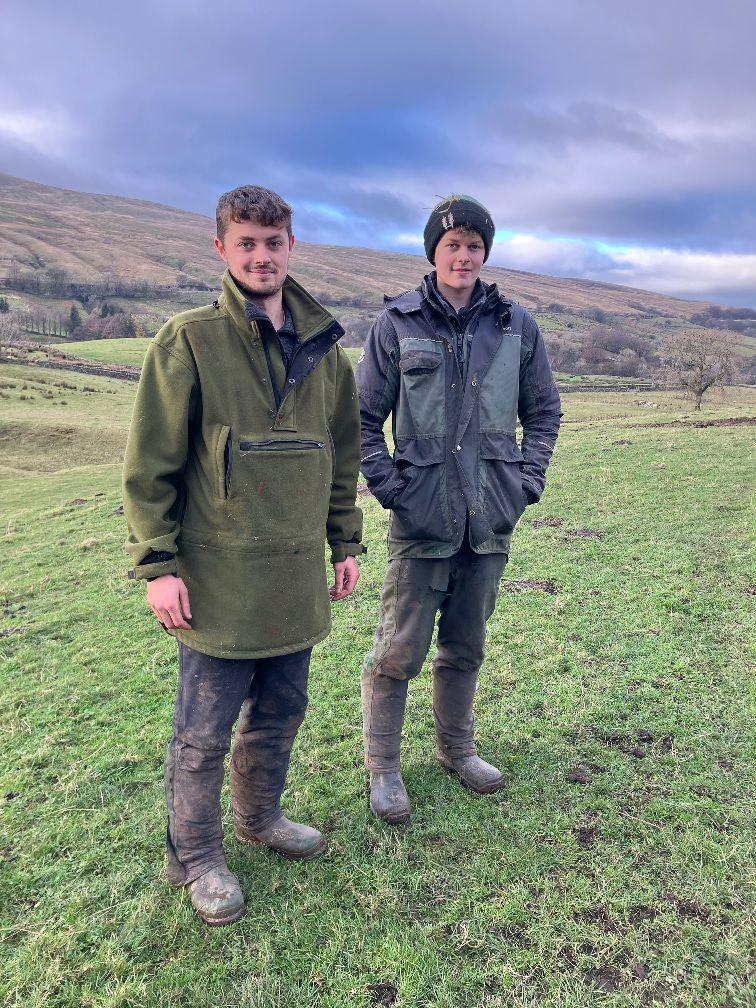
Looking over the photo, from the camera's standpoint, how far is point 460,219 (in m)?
3.36

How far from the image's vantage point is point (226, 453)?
9.06ft

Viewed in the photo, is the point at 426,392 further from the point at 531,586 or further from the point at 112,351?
the point at 112,351

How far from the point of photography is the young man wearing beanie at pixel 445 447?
3.42 meters

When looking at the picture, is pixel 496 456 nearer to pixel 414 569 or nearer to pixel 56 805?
pixel 414 569

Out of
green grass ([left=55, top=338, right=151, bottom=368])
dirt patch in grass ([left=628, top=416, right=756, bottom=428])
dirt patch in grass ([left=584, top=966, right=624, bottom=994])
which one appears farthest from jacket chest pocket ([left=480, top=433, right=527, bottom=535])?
green grass ([left=55, top=338, right=151, bottom=368])

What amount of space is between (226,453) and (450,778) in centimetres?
266

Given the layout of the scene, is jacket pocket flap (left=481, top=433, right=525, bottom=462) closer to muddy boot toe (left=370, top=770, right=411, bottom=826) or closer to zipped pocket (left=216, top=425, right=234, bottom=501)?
zipped pocket (left=216, top=425, right=234, bottom=501)

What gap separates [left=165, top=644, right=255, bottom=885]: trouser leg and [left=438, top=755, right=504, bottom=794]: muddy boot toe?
156 centimetres

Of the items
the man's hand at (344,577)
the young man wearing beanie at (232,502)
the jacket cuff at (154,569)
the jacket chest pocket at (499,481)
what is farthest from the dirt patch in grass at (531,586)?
the jacket cuff at (154,569)

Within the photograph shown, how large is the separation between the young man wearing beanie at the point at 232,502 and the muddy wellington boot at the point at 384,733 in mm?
688

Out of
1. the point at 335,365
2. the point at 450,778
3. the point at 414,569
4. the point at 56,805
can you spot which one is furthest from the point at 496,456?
the point at 56,805

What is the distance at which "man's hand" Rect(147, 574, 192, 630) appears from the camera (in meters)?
2.74

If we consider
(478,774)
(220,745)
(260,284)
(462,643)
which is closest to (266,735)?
(220,745)

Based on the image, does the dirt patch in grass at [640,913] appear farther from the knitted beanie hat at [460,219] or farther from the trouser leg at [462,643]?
the knitted beanie hat at [460,219]
